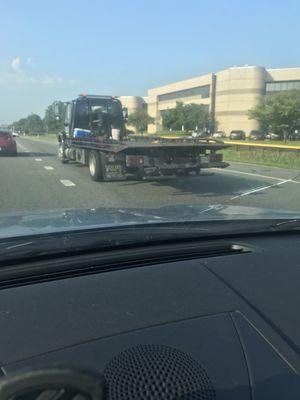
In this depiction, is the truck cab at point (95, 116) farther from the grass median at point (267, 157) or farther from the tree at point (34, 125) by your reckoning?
the tree at point (34, 125)

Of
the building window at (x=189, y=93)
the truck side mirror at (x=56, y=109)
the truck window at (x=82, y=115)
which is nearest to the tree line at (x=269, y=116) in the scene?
the building window at (x=189, y=93)

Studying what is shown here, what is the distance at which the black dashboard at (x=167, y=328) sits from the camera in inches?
60.5

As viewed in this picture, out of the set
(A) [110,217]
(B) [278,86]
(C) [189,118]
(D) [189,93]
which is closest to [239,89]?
(B) [278,86]

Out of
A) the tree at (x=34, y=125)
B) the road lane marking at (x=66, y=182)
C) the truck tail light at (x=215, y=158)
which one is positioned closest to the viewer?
the truck tail light at (x=215, y=158)

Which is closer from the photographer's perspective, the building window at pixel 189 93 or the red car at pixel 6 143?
the red car at pixel 6 143

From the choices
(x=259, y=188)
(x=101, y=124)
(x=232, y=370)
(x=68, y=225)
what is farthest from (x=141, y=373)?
(x=101, y=124)

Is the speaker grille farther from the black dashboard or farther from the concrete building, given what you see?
the concrete building

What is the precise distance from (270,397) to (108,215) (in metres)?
1.87

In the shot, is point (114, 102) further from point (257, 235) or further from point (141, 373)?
point (141, 373)

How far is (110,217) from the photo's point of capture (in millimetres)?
3109

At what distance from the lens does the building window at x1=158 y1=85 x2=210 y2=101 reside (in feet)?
428

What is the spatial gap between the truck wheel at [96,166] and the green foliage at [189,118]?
9861 centimetres

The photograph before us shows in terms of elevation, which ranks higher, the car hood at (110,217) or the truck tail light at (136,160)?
the car hood at (110,217)

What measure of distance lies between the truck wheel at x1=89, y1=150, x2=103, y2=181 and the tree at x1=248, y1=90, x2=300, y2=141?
69.5m
